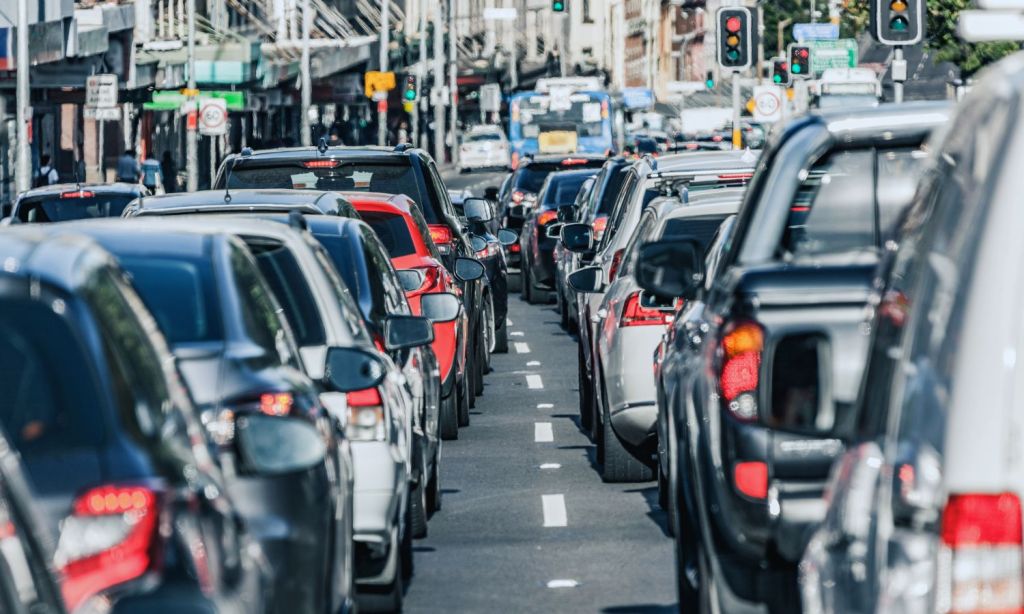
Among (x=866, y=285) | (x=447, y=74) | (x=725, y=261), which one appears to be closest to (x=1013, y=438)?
(x=866, y=285)

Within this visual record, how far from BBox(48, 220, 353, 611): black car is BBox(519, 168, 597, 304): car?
21.1 m

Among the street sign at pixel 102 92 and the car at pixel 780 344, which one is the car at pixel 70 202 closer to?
the car at pixel 780 344

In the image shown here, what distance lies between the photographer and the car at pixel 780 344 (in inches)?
268

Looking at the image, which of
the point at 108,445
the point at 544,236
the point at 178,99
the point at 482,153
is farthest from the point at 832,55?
the point at 108,445

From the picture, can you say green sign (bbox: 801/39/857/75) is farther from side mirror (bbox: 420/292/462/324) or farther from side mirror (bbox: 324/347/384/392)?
side mirror (bbox: 324/347/384/392)

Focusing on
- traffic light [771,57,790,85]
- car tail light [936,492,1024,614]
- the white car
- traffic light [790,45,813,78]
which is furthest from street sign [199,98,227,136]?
car tail light [936,492,1024,614]

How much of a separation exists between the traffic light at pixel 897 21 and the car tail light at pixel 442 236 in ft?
28.1

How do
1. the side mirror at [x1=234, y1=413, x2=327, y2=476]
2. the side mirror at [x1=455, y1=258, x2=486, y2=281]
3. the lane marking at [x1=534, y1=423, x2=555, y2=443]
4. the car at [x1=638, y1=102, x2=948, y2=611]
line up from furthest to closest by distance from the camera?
the side mirror at [x1=455, y1=258, x2=486, y2=281] < the lane marking at [x1=534, y1=423, x2=555, y2=443] < the car at [x1=638, y1=102, x2=948, y2=611] < the side mirror at [x1=234, y1=413, x2=327, y2=476]

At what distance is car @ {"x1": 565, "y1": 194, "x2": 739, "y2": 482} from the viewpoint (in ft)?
40.5

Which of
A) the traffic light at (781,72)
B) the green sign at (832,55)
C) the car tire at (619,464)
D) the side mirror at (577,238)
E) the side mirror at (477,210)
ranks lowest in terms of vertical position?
the car tire at (619,464)

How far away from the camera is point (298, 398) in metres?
6.79

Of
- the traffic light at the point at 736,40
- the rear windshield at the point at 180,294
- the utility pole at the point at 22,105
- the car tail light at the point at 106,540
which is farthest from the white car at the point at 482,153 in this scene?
the car tail light at the point at 106,540

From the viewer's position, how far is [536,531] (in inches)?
452

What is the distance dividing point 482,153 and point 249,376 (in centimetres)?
8882
